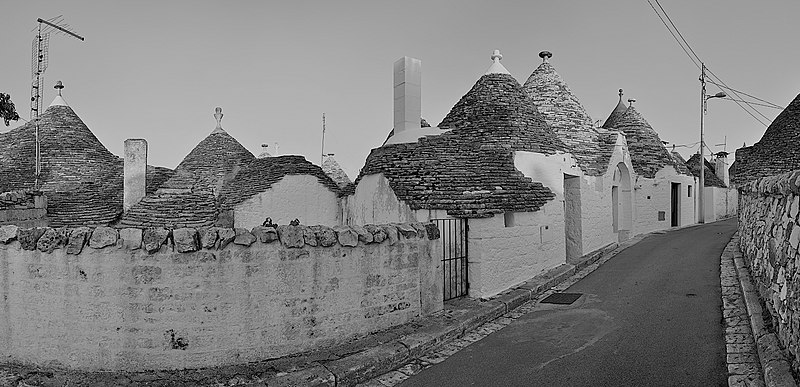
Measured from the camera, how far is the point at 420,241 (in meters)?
6.30

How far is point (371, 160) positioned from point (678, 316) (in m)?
6.31

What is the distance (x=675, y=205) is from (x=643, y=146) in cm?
310

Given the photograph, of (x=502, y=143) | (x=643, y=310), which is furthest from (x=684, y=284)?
(x=502, y=143)

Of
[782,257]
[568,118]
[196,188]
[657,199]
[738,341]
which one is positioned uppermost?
[568,118]

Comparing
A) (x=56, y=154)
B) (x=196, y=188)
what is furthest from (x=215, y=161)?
(x=56, y=154)

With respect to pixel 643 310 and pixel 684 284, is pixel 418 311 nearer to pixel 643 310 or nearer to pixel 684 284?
pixel 643 310

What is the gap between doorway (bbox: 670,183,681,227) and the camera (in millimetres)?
20188

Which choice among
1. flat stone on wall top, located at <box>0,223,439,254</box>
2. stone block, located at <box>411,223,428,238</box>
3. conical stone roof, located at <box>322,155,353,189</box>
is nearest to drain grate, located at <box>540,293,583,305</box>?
stone block, located at <box>411,223,428,238</box>

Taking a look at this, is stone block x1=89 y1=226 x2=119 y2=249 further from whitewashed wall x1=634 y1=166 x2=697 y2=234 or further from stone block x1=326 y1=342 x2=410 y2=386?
whitewashed wall x1=634 y1=166 x2=697 y2=234

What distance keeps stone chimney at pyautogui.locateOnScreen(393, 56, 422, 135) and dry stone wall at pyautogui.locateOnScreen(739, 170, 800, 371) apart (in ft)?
22.2

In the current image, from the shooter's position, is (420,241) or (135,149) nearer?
(420,241)

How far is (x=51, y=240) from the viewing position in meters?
4.76

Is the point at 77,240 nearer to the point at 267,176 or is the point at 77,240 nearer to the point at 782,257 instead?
the point at 782,257

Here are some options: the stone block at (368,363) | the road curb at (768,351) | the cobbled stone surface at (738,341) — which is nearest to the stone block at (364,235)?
the stone block at (368,363)
